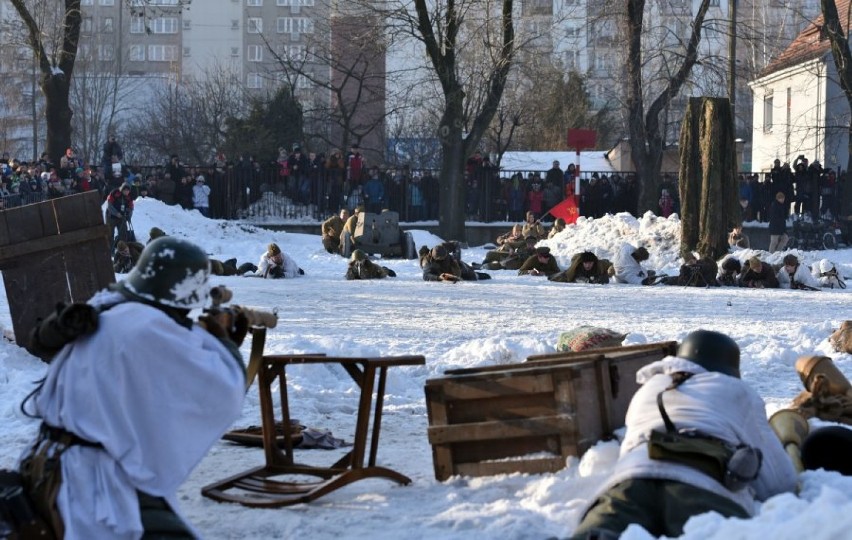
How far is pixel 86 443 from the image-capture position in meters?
4.88

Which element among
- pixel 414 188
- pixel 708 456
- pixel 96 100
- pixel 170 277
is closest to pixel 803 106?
pixel 414 188

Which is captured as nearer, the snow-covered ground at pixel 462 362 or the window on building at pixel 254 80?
the snow-covered ground at pixel 462 362

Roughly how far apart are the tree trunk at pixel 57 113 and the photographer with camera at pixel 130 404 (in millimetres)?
31971

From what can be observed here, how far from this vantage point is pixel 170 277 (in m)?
5.09

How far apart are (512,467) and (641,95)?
2887 centimetres

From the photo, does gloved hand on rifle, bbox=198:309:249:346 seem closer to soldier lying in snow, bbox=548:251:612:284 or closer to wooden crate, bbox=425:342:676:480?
wooden crate, bbox=425:342:676:480

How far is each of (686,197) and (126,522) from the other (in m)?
22.7

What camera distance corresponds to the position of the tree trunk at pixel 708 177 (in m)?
Result: 25.9

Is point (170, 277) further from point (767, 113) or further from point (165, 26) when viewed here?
point (165, 26)

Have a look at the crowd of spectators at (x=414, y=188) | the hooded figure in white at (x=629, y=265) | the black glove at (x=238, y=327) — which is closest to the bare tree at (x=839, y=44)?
the crowd of spectators at (x=414, y=188)

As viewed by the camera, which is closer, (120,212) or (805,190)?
(120,212)

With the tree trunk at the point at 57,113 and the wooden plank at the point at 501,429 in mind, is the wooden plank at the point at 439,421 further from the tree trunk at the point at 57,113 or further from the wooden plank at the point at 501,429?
the tree trunk at the point at 57,113

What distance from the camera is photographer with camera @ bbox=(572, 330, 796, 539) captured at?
519 cm

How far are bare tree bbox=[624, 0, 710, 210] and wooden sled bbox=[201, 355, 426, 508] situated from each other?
27.7 meters
